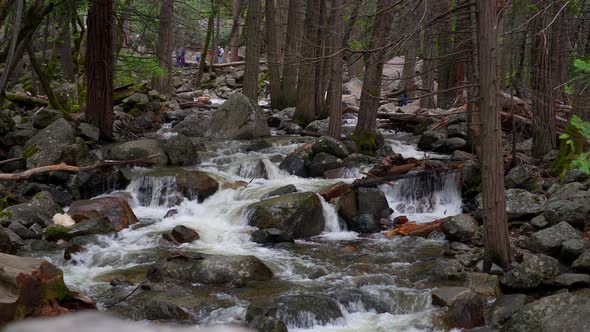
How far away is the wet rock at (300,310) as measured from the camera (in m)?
7.37

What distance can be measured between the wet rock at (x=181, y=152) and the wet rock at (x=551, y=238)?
27.0ft

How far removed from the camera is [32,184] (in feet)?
40.8

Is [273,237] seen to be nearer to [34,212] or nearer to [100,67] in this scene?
[34,212]

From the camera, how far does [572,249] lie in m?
8.64

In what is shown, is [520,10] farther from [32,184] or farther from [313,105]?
[32,184]

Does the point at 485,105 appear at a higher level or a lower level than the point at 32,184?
higher

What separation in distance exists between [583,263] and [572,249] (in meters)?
0.43

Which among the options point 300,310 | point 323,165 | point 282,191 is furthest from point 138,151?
point 300,310

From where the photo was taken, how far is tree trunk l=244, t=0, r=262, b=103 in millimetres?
21031

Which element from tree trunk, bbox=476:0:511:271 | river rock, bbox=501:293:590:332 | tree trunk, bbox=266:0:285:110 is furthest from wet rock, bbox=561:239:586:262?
tree trunk, bbox=266:0:285:110

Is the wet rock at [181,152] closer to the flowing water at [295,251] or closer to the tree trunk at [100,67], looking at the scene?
the flowing water at [295,251]

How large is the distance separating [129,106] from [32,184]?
8.37 meters

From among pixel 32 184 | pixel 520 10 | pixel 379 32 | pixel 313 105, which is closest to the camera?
pixel 32 184

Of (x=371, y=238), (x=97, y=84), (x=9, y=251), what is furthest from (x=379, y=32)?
(x=9, y=251)
